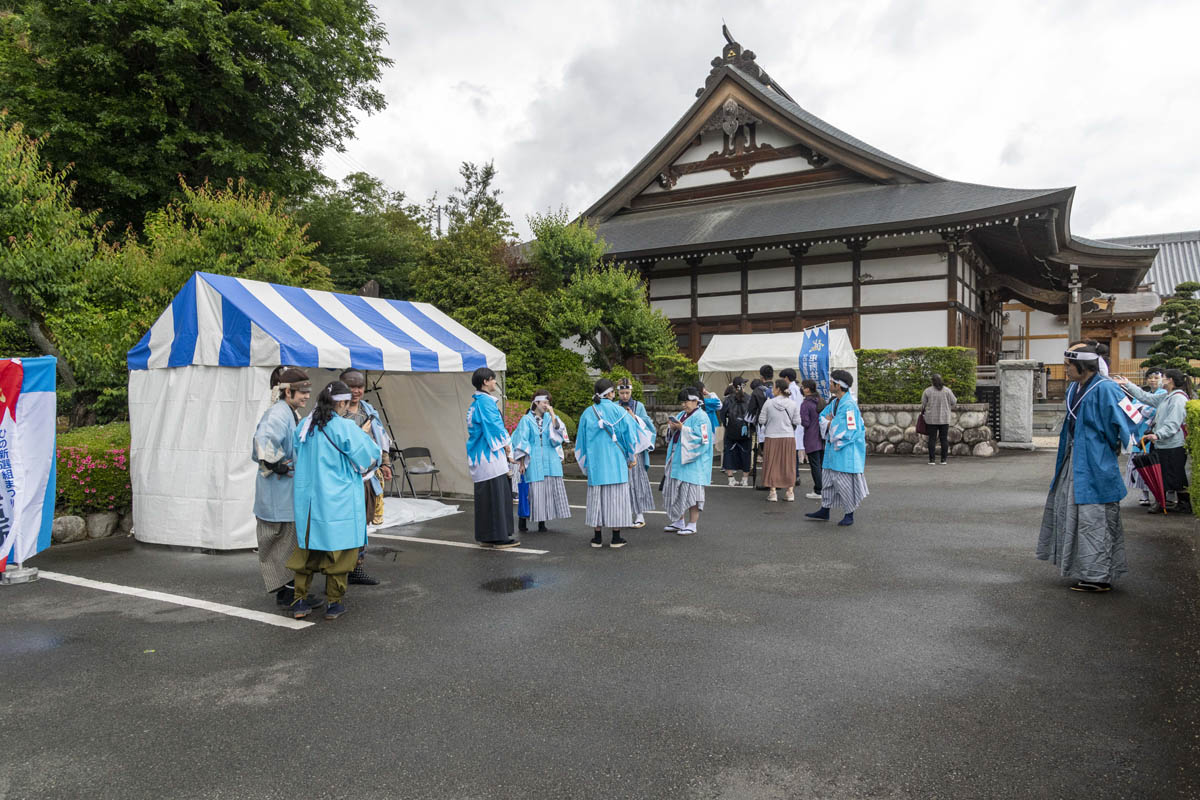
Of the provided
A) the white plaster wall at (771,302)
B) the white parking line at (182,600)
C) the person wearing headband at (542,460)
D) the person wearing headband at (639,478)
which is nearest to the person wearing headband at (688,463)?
the person wearing headband at (639,478)

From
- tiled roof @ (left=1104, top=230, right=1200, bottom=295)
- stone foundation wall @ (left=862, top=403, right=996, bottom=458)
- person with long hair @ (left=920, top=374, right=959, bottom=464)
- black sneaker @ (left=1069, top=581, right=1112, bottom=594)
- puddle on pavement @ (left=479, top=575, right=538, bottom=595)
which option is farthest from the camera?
tiled roof @ (left=1104, top=230, right=1200, bottom=295)

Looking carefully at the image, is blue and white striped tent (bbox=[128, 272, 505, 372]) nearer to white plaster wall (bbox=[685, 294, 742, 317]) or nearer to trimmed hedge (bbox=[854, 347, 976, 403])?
trimmed hedge (bbox=[854, 347, 976, 403])

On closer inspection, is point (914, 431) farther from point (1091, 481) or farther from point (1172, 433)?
point (1091, 481)

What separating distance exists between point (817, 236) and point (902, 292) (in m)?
2.48

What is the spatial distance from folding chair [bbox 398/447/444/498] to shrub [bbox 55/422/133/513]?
3.07m

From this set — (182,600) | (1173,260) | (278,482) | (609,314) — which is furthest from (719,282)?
(1173,260)

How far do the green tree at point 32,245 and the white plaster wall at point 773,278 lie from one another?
45.0 feet

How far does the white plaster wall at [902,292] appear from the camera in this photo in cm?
1590

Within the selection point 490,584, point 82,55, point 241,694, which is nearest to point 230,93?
point 82,55

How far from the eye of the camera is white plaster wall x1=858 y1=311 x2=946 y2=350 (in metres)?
15.9

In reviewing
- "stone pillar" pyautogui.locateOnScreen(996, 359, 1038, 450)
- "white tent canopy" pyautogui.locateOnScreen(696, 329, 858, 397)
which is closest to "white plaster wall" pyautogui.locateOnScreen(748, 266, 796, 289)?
"white tent canopy" pyautogui.locateOnScreen(696, 329, 858, 397)

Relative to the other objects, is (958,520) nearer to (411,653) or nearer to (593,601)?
(593,601)

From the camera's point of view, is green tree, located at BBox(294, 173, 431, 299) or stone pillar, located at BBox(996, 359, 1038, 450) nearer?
stone pillar, located at BBox(996, 359, 1038, 450)

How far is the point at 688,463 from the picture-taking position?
7.05 metres
